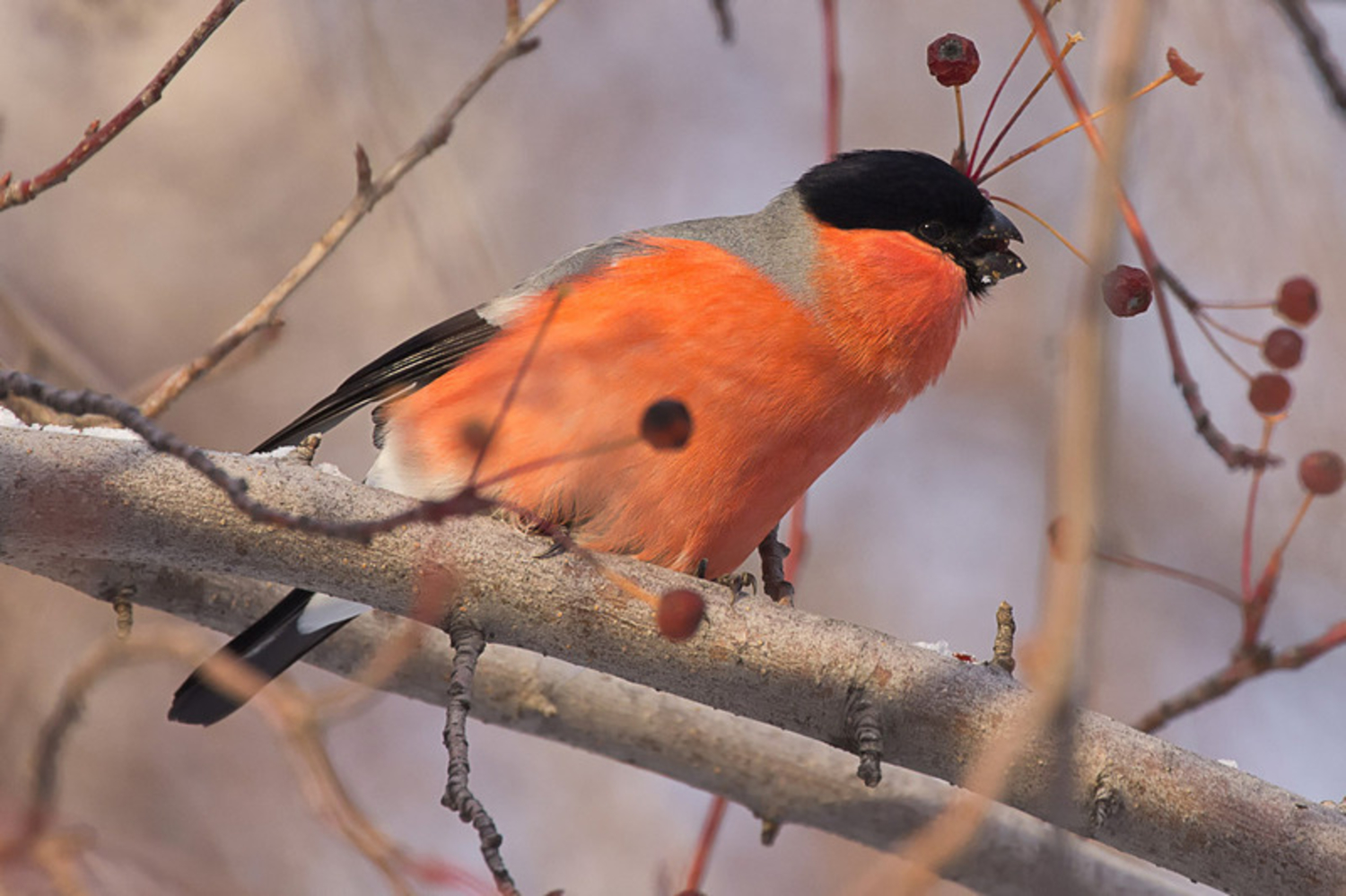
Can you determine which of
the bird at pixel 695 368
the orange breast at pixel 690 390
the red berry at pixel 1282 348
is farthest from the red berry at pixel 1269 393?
the orange breast at pixel 690 390

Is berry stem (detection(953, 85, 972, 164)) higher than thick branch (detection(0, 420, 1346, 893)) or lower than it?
higher

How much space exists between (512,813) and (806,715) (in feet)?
11.6

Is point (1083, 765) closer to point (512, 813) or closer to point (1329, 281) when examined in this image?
point (1329, 281)

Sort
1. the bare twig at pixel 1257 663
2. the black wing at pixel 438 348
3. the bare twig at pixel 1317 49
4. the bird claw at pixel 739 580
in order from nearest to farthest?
the bare twig at pixel 1317 49, the bare twig at pixel 1257 663, the bird claw at pixel 739 580, the black wing at pixel 438 348

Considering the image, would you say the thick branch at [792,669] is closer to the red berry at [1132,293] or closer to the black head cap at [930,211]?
the red berry at [1132,293]

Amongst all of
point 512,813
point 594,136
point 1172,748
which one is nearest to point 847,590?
point 512,813

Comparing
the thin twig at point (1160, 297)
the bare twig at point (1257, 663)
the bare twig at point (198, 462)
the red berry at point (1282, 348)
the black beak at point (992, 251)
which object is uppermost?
the black beak at point (992, 251)

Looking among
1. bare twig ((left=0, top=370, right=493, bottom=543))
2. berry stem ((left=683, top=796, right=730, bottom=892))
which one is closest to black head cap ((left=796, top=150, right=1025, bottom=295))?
berry stem ((left=683, top=796, right=730, bottom=892))

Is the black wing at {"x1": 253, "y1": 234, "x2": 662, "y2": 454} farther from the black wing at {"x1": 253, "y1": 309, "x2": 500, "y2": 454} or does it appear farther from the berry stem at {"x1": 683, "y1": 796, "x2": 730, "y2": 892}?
the berry stem at {"x1": 683, "y1": 796, "x2": 730, "y2": 892}

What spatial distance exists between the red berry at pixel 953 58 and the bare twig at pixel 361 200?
0.65m

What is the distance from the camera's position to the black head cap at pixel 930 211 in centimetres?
328

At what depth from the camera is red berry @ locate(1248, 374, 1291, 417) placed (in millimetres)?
2143

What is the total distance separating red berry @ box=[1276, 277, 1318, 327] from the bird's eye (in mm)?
1227

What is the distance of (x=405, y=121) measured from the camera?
139 inches
